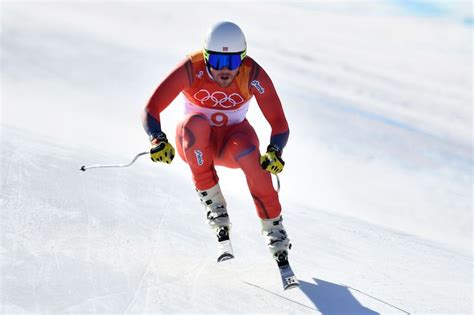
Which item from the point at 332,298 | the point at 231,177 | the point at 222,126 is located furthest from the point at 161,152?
the point at 231,177

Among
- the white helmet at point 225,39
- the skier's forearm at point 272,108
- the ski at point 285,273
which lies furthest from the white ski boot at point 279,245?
the white helmet at point 225,39

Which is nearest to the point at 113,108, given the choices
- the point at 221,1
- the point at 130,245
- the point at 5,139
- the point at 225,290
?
the point at 5,139

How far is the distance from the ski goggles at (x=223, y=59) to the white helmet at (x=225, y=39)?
0.09 ft

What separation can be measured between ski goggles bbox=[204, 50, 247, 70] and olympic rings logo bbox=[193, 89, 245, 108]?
0.24 meters

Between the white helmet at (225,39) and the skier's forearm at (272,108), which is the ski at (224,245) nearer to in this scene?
the skier's forearm at (272,108)

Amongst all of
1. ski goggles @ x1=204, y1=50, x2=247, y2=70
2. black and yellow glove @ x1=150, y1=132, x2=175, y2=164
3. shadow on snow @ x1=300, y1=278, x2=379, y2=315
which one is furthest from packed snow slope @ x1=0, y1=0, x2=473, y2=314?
ski goggles @ x1=204, y1=50, x2=247, y2=70

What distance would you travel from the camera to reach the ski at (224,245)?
4320 millimetres

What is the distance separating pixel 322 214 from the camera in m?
5.81

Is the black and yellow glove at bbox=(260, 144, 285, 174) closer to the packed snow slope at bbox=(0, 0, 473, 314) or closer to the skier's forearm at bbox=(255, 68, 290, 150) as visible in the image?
the skier's forearm at bbox=(255, 68, 290, 150)

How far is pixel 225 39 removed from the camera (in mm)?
4277

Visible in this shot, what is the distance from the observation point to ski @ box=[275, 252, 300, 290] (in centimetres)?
403

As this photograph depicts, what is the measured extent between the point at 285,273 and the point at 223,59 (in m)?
1.47

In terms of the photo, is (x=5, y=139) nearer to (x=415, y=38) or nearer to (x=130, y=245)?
(x=130, y=245)

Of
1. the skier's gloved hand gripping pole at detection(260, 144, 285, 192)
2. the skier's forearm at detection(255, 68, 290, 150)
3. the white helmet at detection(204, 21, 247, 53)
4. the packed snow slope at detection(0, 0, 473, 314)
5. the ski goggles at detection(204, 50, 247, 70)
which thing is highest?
the white helmet at detection(204, 21, 247, 53)
